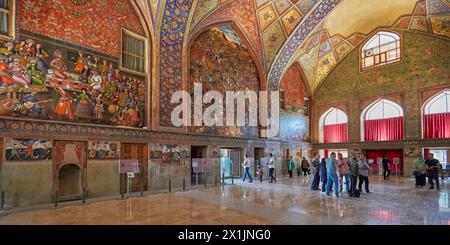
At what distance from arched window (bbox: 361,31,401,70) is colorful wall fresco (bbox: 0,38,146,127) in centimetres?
1535

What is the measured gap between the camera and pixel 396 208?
676 centimetres

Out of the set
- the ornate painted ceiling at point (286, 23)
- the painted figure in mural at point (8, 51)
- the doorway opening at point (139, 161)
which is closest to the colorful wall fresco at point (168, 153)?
the doorway opening at point (139, 161)

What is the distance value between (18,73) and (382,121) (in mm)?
18904

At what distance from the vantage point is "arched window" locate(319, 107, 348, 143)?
63.6 feet

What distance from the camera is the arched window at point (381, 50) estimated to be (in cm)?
1684

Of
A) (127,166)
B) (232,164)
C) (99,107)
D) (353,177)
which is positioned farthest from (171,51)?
(353,177)

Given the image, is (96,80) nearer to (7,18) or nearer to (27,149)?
(7,18)

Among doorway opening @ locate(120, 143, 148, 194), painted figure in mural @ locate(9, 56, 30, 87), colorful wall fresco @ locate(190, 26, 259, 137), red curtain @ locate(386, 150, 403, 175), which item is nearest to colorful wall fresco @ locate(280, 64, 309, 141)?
colorful wall fresco @ locate(190, 26, 259, 137)

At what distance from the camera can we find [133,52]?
1041cm

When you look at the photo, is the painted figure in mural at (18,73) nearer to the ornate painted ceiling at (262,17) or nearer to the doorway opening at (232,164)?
the ornate painted ceiling at (262,17)

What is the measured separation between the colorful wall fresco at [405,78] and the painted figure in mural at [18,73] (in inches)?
721

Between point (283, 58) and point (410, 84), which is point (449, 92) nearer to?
point (410, 84)

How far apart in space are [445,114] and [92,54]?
58.4 ft

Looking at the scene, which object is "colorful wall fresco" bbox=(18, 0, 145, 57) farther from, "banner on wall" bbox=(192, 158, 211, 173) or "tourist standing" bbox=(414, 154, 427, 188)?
"tourist standing" bbox=(414, 154, 427, 188)
